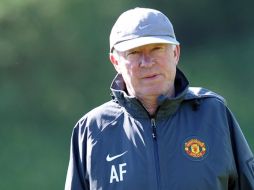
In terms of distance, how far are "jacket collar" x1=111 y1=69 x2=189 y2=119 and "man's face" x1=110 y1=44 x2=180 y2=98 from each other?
0.10 ft

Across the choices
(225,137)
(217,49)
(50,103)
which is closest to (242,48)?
(217,49)

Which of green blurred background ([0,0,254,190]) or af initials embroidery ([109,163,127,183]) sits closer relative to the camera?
af initials embroidery ([109,163,127,183])

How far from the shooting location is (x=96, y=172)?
2254 mm

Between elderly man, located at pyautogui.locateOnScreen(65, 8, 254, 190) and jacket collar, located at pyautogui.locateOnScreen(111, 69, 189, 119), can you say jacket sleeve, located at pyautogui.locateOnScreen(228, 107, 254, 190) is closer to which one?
elderly man, located at pyautogui.locateOnScreen(65, 8, 254, 190)

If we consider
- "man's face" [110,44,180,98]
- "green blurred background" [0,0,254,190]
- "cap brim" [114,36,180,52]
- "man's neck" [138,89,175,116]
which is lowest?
"green blurred background" [0,0,254,190]

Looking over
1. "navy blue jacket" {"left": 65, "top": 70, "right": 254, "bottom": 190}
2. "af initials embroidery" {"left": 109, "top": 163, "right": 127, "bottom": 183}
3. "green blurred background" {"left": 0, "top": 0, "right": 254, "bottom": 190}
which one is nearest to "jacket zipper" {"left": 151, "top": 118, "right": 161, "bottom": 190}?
"navy blue jacket" {"left": 65, "top": 70, "right": 254, "bottom": 190}

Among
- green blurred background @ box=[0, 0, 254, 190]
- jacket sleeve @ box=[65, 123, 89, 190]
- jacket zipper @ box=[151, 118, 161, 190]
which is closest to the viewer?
jacket zipper @ box=[151, 118, 161, 190]

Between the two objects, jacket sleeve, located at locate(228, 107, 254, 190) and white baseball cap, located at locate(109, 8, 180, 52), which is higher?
white baseball cap, located at locate(109, 8, 180, 52)

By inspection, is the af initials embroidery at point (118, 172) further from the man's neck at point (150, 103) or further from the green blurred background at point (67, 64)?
the green blurred background at point (67, 64)

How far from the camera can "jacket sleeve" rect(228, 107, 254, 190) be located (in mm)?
2227

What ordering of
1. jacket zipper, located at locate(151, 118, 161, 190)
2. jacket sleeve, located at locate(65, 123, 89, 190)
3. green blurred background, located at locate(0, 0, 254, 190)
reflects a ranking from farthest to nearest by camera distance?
green blurred background, located at locate(0, 0, 254, 190) → jacket sleeve, located at locate(65, 123, 89, 190) → jacket zipper, located at locate(151, 118, 161, 190)

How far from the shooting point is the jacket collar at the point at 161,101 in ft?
7.29

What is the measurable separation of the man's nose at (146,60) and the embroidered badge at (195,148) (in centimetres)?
28

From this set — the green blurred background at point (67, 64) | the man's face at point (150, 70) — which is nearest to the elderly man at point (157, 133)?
the man's face at point (150, 70)
